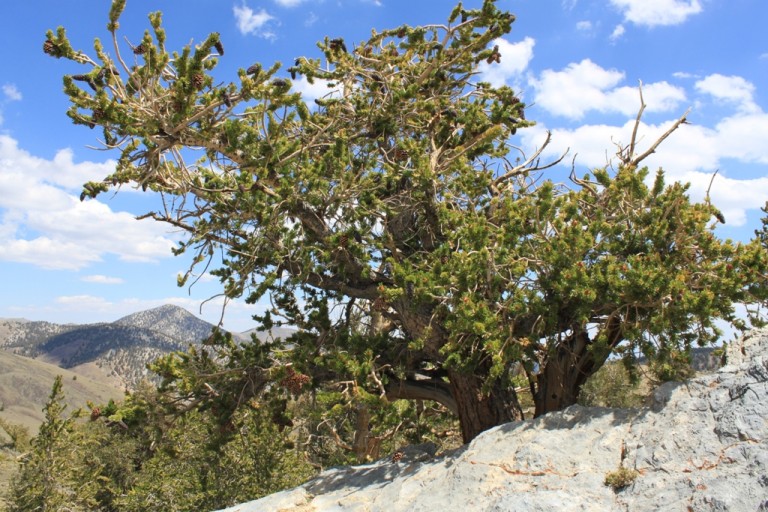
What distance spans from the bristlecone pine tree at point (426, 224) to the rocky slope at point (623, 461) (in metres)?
0.77

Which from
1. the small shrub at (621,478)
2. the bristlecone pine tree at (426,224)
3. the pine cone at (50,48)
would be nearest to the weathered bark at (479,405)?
the bristlecone pine tree at (426,224)

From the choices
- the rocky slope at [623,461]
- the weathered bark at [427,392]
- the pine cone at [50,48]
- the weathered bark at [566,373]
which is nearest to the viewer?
the rocky slope at [623,461]

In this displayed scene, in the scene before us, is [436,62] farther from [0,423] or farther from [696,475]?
[0,423]

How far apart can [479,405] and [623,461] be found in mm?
3407

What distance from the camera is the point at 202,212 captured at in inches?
361

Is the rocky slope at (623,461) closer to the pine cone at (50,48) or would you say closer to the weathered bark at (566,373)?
the weathered bark at (566,373)

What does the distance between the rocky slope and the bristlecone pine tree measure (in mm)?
766

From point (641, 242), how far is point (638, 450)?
291cm

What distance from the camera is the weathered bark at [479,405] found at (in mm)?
9602

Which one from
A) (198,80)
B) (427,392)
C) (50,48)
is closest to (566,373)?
(427,392)

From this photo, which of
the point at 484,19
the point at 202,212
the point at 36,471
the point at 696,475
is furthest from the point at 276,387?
the point at 36,471

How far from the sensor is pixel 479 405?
9648 millimetres

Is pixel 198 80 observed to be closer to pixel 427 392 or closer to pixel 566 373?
pixel 427 392

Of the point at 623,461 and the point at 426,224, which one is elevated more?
the point at 426,224
